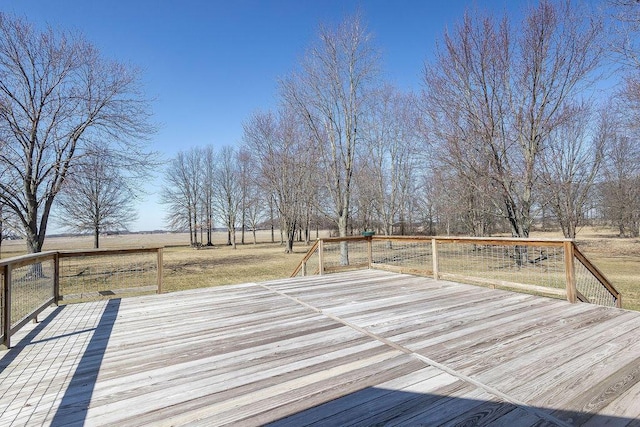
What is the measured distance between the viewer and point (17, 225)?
10.8 meters

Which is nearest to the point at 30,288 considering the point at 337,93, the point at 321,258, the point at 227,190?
the point at 321,258

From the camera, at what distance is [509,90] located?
10.5m

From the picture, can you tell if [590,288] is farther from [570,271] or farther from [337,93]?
[337,93]

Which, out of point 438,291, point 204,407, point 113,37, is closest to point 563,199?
point 438,291

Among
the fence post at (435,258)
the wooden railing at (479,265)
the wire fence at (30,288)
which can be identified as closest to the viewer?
the wire fence at (30,288)

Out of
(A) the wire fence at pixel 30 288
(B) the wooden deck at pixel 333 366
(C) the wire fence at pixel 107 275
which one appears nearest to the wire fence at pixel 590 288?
(B) the wooden deck at pixel 333 366

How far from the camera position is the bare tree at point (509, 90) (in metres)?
9.86

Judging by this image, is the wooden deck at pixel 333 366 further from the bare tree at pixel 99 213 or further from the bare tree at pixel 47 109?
the bare tree at pixel 99 213

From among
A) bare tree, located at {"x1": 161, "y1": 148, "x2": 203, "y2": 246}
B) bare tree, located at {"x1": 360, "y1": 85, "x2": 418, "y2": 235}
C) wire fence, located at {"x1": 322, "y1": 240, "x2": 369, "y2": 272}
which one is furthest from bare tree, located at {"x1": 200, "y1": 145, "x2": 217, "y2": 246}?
wire fence, located at {"x1": 322, "y1": 240, "x2": 369, "y2": 272}

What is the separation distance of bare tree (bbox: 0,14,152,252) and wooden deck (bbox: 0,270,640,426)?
8.96m

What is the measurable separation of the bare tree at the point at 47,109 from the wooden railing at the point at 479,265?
871cm

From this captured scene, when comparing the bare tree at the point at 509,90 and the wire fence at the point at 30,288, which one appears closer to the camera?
the wire fence at the point at 30,288

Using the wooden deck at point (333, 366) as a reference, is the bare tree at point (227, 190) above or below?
above

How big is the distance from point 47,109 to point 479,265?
50.2 ft
